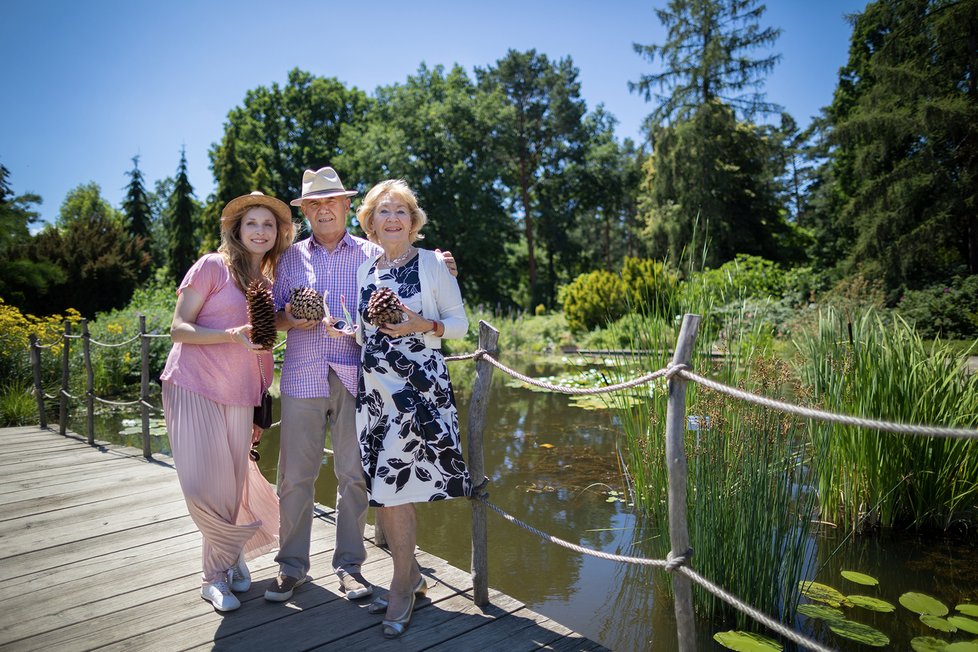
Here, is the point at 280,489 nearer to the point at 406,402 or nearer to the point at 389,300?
the point at 406,402

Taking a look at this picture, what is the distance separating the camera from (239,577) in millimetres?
2715

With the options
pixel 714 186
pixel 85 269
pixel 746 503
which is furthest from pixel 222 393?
pixel 714 186

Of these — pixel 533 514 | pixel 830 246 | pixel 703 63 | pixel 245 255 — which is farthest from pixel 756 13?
pixel 245 255

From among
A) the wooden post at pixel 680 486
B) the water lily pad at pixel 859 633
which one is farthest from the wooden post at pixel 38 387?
the water lily pad at pixel 859 633

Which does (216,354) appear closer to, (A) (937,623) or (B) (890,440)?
(A) (937,623)

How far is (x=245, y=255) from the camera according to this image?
107 inches

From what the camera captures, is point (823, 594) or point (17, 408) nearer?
point (823, 594)

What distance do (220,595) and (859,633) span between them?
2.91 m

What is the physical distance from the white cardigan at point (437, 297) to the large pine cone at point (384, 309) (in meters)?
0.18

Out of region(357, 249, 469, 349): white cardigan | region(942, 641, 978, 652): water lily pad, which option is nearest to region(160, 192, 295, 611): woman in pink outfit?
region(357, 249, 469, 349): white cardigan

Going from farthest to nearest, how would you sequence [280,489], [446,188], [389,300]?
[446,188]
[280,489]
[389,300]

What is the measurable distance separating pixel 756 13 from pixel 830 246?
9.73m

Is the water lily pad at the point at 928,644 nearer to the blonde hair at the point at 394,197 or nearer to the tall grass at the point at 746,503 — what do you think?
the tall grass at the point at 746,503

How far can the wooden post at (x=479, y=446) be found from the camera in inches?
103
